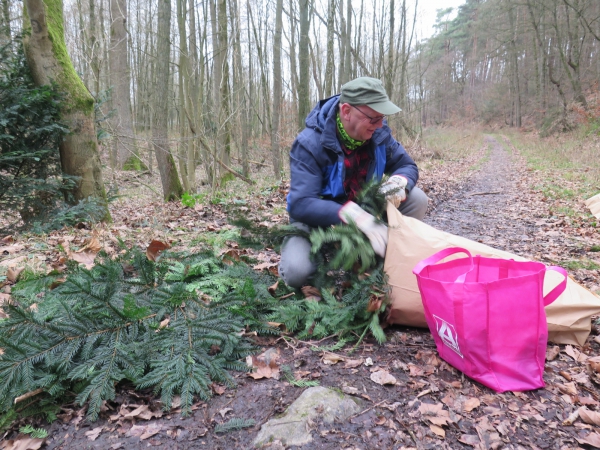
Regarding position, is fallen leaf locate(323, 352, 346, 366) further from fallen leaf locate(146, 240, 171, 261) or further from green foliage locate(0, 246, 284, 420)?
fallen leaf locate(146, 240, 171, 261)

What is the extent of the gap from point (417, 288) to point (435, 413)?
0.66m

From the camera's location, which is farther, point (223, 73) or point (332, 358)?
point (223, 73)

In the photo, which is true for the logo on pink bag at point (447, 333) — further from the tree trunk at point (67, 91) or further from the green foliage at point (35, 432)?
the tree trunk at point (67, 91)

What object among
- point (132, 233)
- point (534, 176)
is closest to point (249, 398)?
point (132, 233)

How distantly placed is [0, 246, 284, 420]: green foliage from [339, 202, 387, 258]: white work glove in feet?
2.50

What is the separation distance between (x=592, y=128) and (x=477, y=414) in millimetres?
19726

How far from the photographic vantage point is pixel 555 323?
1.96 metres

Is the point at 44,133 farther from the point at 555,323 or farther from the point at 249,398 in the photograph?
the point at 555,323

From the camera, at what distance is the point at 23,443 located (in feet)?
4.97

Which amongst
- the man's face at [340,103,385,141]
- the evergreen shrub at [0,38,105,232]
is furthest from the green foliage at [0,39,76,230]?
the man's face at [340,103,385,141]

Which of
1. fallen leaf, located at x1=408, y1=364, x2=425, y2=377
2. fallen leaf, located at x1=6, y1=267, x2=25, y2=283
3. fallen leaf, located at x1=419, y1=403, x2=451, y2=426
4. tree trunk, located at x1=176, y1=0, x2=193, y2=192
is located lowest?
fallen leaf, located at x1=419, y1=403, x2=451, y2=426

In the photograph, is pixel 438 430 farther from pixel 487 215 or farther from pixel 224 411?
pixel 487 215

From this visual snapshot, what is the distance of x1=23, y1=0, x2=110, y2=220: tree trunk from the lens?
4.56 m

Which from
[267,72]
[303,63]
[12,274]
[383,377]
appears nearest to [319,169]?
[383,377]
